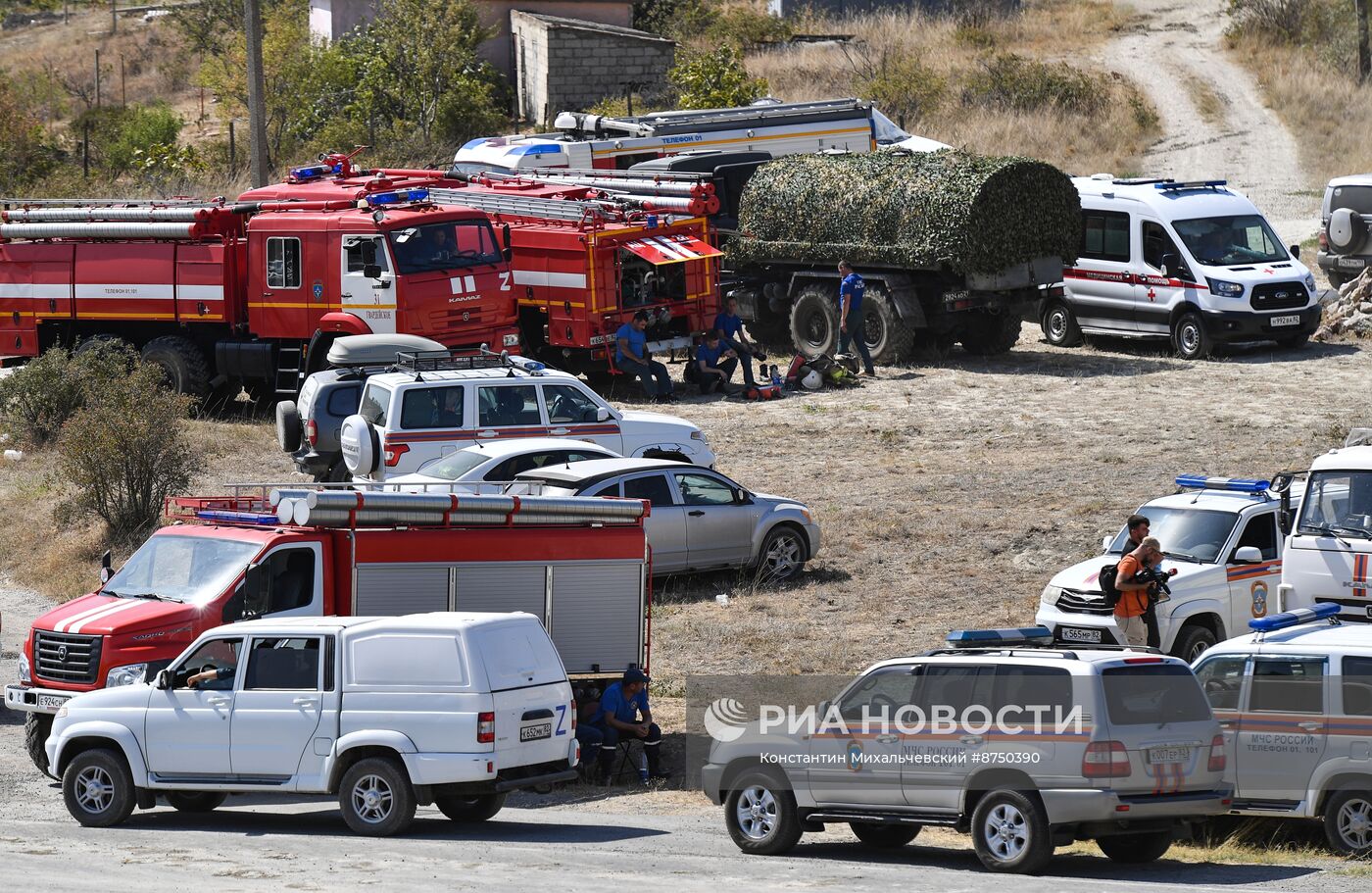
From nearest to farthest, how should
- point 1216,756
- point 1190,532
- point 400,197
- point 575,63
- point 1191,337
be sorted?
1. point 1216,756
2. point 1190,532
3. point 400,197
4. point 1191,337
5. point 575,63

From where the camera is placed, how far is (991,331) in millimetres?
29094

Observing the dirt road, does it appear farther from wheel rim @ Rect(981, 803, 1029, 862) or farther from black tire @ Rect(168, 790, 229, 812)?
black tire @ Rect(168, 790, 229, 812)

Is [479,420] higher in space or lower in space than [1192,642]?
higher

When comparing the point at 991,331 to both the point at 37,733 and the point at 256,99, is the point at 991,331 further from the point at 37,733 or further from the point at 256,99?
the point at 37,733

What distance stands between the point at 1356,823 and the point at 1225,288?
16.8 meters

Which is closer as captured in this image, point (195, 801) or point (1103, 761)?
point (1103, 761)

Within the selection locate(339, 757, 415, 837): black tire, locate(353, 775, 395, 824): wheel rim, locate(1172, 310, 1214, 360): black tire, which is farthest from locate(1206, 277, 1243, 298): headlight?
locate(353, 775, 395, 824): wheel rim

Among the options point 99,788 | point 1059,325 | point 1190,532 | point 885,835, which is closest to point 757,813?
point 885,835

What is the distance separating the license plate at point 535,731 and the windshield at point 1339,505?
6.72 meters

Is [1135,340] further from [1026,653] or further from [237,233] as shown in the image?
[1026,653]

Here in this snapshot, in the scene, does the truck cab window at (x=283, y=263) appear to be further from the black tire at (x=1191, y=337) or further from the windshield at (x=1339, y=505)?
the windshield at (x=1339, y=505)

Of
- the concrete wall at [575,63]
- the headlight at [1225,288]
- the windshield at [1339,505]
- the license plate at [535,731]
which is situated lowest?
the license plate at [535,731]

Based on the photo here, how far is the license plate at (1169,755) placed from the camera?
10641mm

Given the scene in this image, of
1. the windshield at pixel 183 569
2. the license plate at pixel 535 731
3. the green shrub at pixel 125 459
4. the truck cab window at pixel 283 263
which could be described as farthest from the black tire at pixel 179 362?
the license plate at pixel 535 731
